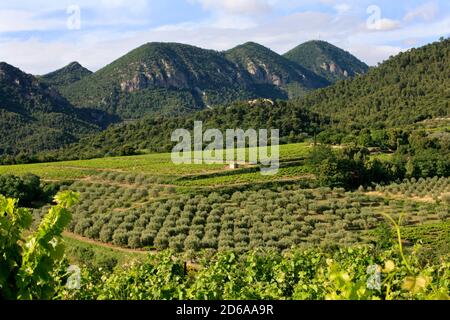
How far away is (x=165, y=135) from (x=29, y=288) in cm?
9070

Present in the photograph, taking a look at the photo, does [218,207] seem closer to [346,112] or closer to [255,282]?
[255,282]

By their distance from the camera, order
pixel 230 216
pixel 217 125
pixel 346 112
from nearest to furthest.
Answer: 1. pixel 230 216
2. pixel 217 125
3. pixel 346 112

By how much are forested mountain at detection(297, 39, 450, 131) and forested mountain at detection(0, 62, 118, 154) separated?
258 feet

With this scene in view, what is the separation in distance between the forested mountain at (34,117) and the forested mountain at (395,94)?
3099 inches

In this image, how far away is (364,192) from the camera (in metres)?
50.8

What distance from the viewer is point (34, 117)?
16238 cm

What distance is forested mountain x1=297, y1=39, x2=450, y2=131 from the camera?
99.6 meters

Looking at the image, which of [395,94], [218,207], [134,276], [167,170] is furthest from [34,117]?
[134,276]

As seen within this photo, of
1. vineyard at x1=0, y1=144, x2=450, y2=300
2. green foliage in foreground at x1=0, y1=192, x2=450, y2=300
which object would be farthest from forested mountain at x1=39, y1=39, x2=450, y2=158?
green foliage in foreground at x1=0, y1=192, x2=450, y2=300

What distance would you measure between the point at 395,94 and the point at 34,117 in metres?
121

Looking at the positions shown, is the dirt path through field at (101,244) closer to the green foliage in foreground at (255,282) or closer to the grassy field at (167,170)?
the grassy field at (167,170)

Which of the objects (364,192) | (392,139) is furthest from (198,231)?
(392,139)

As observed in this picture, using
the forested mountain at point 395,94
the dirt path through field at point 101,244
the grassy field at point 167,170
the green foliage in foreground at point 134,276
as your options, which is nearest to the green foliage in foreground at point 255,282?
the green foliage in foreground at point 134,276

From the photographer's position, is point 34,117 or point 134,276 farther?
point 34,117
